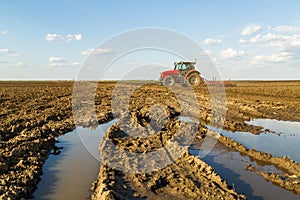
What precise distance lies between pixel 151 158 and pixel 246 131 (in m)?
5.52

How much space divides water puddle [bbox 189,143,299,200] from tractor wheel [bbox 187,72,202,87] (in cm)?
1687

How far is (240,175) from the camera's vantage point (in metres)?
6.09

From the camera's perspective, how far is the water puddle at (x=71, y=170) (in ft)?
16.8

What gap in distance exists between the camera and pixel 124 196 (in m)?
4.70

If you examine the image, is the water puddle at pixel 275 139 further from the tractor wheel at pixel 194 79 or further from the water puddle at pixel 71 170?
the tractor wheel at pixel 194 79

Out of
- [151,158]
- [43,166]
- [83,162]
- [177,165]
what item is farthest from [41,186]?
[177,165]

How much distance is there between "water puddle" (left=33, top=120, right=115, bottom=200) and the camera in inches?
201

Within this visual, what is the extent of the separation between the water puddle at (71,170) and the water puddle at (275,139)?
5183 millimetres

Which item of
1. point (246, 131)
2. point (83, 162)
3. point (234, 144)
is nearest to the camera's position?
point (83, 162)

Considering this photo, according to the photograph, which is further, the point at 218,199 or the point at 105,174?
the point at 105,174

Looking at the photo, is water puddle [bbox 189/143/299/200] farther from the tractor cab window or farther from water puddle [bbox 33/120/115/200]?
the tractor cab window

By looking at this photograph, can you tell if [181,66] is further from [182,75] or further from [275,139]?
[275,139]

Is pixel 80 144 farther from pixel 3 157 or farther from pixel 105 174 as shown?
pixel 105 174

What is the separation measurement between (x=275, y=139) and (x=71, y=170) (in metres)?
7.28
